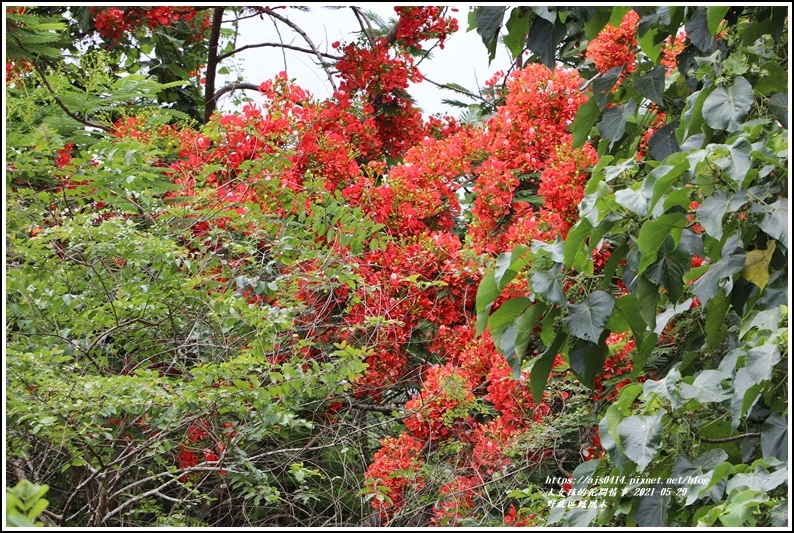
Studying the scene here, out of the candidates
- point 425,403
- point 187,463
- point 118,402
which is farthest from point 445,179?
point 118,402

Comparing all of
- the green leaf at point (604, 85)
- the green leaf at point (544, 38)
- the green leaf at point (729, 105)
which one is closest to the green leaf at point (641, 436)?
the green leaf at point (729, 105)

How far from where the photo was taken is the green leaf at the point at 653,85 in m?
2.54

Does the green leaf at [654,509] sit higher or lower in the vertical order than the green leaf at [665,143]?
lower

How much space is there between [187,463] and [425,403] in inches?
37.5

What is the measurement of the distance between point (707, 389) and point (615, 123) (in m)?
1.05

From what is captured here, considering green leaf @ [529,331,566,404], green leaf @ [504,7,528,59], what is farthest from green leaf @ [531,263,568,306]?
→ green leaf @ [504,7,528,59]

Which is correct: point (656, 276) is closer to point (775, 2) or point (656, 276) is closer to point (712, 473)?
point (712, 473)

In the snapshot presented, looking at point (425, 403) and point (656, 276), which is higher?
point (656, 276)

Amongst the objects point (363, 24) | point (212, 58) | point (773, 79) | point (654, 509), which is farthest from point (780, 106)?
point (212, 58)

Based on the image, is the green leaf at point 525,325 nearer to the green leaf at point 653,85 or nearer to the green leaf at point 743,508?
the green leaf at point 743,508

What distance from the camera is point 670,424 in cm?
184

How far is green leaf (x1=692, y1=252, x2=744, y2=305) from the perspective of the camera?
1862 millimetres

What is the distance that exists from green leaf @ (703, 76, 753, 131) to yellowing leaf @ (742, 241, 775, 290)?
290 mm

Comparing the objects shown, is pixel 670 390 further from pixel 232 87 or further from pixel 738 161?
pixel 232 87
